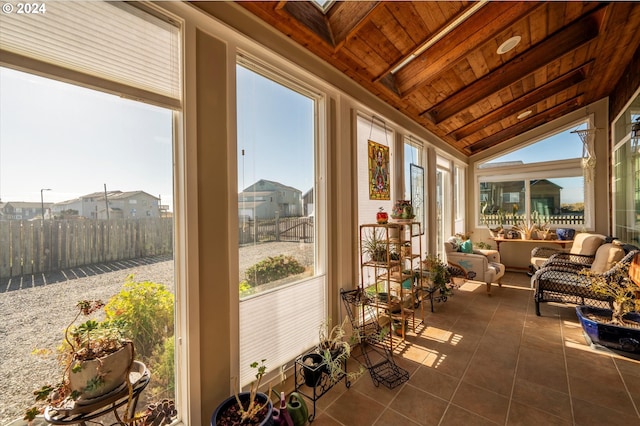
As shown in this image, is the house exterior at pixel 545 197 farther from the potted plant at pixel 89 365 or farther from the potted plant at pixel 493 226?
the potted plant at pixel 89 365

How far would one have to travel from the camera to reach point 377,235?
116 inches

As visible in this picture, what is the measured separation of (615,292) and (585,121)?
410 cm

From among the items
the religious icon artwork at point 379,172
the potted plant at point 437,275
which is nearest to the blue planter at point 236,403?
the religious icon artwork at point 379,172

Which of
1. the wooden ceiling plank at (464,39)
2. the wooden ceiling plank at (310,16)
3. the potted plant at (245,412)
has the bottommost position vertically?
the potted plant at (245,412)

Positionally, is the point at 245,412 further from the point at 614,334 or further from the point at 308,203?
the point at 614,334

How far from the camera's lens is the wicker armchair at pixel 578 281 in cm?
293

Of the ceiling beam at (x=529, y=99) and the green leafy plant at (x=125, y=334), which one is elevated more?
the ceiling beam at (x=529, y=99)

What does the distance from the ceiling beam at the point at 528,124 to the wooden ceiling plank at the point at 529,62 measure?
7.93 ft

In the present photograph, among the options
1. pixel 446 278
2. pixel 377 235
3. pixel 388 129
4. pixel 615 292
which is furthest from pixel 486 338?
pixel 388 129

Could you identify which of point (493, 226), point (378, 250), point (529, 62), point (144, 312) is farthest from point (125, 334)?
point (493, 226)

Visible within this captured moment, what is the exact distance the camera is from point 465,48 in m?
2.41

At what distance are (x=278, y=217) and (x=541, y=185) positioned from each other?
6222mm

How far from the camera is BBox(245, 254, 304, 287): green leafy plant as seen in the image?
5.97ft

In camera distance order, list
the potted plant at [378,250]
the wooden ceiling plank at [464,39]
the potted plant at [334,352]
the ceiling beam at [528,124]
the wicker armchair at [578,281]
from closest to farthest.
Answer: the potted plant at [334,352]
the wooden ceiling plank at [464,39]
the potted plant at [378,250]
the wicker armchair at [578,281]
the ceiling beam at [528,124]
